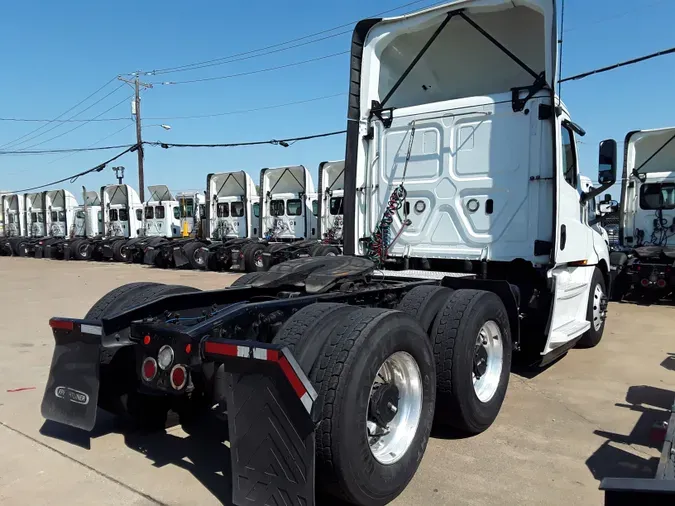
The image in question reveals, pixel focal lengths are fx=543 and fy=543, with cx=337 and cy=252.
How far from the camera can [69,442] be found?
407 cm

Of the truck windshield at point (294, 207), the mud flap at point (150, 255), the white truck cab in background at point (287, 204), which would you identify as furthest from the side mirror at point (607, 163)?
the mud flap at point (150, 255)

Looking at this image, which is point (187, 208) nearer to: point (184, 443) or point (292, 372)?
point (184, 443)

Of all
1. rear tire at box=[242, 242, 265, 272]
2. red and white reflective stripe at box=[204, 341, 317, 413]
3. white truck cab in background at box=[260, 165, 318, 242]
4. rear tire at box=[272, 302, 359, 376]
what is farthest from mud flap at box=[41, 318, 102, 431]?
white truck cab in background at box=[260, 165, 318, 242]

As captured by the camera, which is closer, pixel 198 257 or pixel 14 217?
pixel 198 257

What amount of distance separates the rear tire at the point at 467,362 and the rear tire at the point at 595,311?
270cm

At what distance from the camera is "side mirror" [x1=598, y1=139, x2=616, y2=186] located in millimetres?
5534

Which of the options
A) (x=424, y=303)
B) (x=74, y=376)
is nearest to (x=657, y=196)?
(x=424, y=303)

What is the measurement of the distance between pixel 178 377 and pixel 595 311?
5716 mm

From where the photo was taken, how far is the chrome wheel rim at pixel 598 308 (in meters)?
6.92

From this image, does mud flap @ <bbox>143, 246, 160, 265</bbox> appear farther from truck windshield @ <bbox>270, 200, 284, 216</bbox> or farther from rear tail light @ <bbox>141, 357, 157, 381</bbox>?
rear tail light @ <bbox>141, 357, 157, 381</bbox>

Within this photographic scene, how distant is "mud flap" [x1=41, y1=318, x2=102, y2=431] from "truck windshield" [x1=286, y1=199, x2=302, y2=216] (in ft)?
55.7

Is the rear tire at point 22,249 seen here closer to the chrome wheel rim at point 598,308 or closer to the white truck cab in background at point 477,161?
the white truck cab in background at point 477,161

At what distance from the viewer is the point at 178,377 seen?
10.2 ft

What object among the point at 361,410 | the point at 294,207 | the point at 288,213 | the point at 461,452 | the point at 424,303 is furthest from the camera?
the point at 288,213
